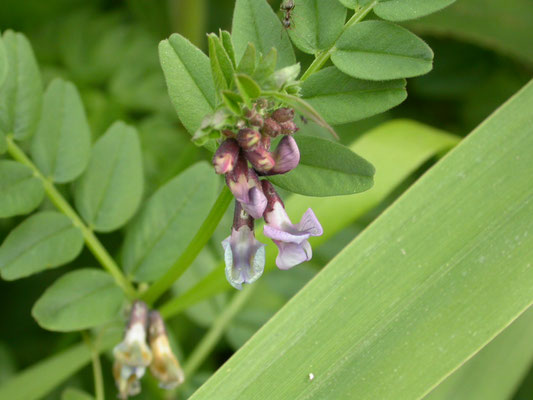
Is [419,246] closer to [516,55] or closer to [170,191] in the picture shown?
[170,191]

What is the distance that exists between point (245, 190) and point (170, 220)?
588mm

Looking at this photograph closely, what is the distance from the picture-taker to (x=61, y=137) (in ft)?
4.93

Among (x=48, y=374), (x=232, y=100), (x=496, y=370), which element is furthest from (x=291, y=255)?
(x=48, y=374)

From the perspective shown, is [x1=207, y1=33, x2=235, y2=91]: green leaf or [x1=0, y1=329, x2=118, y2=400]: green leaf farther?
[x1=0, y1=329, x2=118, y2=400]: green leaf

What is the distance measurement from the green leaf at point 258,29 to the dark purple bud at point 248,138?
0.28 m

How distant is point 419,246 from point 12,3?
192 centimetres

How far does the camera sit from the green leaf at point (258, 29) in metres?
1.14

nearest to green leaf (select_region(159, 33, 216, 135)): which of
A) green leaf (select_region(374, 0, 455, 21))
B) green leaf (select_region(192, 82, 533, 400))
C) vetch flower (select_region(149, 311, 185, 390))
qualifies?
green leaf (select_region(374, 0, 455, 21))

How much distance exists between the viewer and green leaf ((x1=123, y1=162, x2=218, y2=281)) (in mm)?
1516

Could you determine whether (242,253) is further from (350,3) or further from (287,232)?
(350,3)

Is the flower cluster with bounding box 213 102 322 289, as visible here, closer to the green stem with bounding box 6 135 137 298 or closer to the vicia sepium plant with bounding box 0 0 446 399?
the vicia sepium plant with bounding box 0 0 446 399

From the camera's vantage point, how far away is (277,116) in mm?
986

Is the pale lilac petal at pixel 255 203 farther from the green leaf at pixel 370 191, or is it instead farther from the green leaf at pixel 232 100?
the green leaf at pixel 370 191

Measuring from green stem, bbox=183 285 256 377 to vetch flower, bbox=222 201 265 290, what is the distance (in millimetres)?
957
